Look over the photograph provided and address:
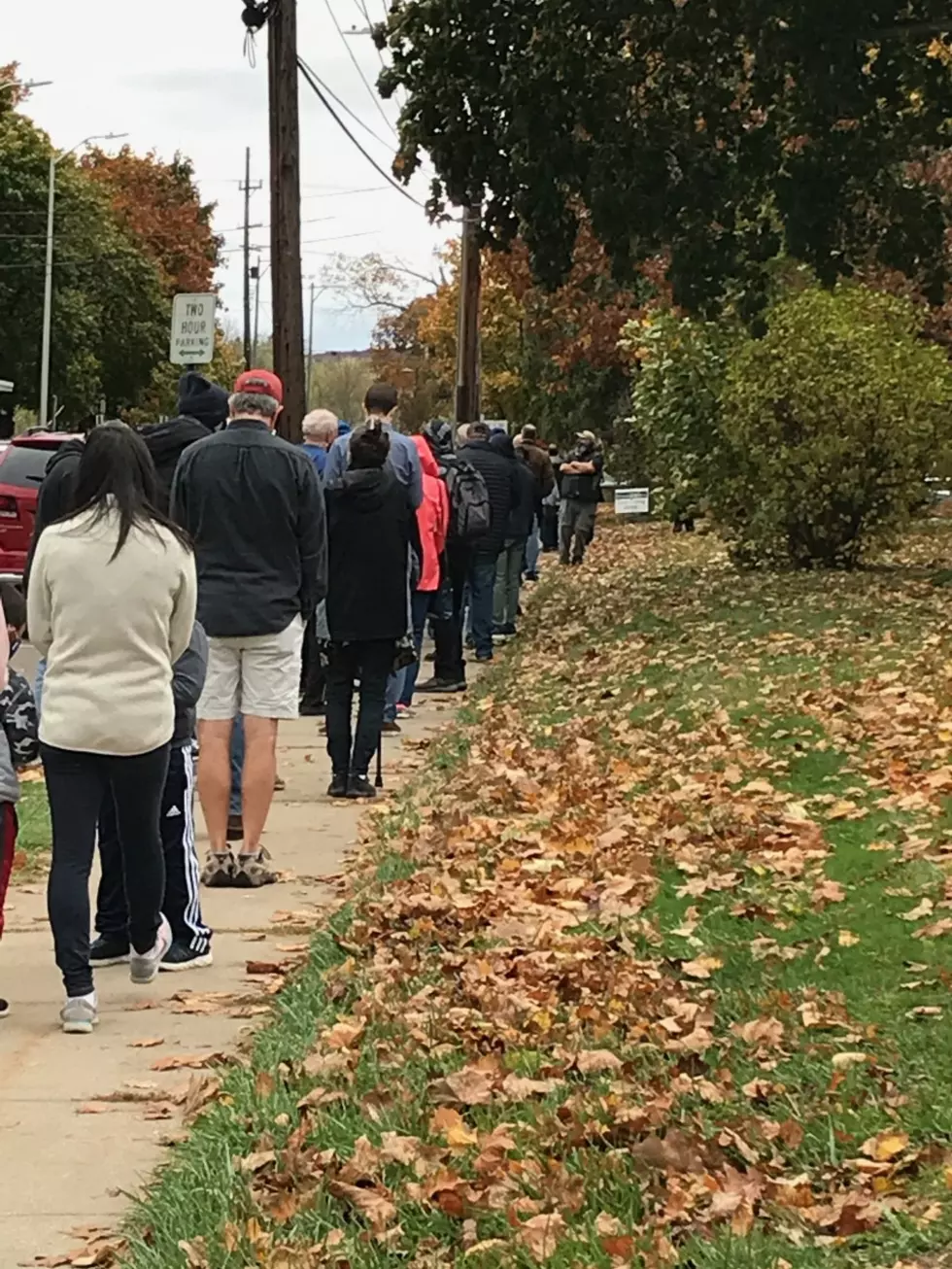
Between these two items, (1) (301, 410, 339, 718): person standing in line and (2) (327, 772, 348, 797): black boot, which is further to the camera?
(1) (301, 410, 339, 718): person standing in line

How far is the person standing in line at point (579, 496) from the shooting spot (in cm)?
3000

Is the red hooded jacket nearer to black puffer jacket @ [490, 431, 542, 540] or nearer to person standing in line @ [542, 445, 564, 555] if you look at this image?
black puffer jacket @ [490, 431, 542, 540]

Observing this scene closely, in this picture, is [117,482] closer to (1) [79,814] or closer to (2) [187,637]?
(2) [187,637]

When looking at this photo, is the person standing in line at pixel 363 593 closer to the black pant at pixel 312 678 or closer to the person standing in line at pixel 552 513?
the black pant at pixel 312 678

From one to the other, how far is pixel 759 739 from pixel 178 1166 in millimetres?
6550

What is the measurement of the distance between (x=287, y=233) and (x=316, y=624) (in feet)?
23.4

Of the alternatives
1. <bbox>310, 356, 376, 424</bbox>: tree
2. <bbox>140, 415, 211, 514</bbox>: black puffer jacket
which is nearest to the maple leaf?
<bbox>140, 415, 211, 514</bbox>: black puffer jacket

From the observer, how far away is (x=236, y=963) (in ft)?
24.9

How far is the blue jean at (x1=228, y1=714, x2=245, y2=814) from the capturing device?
959 centimetres

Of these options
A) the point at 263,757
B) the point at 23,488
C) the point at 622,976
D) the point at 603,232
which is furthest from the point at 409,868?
the point at 23,488

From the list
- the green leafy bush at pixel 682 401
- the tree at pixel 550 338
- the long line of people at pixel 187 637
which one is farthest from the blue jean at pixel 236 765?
the tree at pixel 550 338

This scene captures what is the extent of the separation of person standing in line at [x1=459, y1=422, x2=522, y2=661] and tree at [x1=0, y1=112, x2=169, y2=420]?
55.0 m

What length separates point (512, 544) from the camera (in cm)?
1966

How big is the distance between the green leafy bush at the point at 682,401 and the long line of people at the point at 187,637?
42.4 feet
